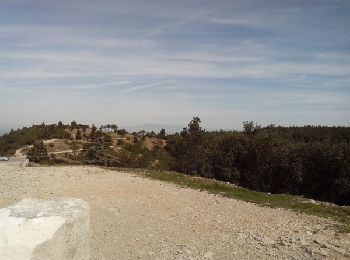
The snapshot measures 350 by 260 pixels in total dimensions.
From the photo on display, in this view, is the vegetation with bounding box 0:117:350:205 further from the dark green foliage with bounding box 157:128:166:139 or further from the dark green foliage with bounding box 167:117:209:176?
→ the dark green foliage with bounding box 157:128:166:139

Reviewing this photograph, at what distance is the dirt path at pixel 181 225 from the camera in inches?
488

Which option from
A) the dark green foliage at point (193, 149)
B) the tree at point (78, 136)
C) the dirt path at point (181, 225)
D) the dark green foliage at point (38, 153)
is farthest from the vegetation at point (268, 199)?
the tree at point (78, 136)

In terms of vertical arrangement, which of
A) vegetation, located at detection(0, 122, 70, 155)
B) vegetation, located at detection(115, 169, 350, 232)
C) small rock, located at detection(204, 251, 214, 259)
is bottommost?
small rock, located at detection(204, 251, 214, 259)

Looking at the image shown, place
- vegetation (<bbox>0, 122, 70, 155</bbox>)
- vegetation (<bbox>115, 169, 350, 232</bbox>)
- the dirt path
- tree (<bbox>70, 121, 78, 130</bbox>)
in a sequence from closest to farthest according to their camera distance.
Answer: the dirt path
vegetation (<bbox>115, 169, 350, 232</bbox>)
vegetation (<bbox>0, 122, 70, 155</bbox>)
tree (<bbox>70, 121, 78, 130</bbox>)

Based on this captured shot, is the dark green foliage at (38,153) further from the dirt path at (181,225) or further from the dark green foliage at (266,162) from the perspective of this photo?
the dirt path at (181,225)

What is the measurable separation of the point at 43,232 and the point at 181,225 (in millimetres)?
9567

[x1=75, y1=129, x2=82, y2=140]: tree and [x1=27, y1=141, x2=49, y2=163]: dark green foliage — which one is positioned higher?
[x1=75, y1=129, x2=82, y2=140]: tree

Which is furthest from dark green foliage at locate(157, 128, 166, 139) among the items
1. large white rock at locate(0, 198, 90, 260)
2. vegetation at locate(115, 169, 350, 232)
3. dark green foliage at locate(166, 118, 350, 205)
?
large white rock at locate(0, 198, 90, 260)

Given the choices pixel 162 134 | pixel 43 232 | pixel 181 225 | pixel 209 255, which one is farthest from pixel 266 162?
pixel 162 134

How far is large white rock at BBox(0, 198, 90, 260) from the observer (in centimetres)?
600

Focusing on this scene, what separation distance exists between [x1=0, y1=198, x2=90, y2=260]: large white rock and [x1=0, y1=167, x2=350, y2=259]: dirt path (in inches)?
215

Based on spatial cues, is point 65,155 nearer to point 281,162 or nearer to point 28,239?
point 281,162

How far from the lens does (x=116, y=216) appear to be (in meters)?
16.2

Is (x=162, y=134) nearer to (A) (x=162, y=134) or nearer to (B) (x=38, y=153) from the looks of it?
(A) (x=162, y=134)
